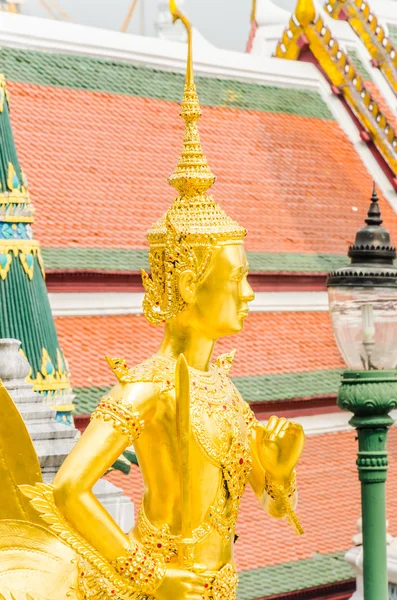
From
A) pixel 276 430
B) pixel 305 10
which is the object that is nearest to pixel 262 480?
pixel 276 430

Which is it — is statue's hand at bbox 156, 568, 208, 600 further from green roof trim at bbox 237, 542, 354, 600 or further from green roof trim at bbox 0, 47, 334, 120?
green roof trim at bbox 0, 47, 334, 120

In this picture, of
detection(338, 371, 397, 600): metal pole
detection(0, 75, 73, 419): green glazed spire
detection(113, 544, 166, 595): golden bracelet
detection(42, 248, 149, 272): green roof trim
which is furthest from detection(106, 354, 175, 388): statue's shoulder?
detection(42, 248, 149, 272): green roof trim

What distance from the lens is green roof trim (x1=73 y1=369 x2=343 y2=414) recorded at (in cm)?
1639

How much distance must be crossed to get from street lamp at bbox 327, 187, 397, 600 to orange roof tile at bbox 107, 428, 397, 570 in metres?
6.56

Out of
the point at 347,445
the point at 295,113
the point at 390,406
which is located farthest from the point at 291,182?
the point at 390,406

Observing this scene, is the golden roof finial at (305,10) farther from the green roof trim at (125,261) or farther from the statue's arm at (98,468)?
the statue's arm at (98,468)

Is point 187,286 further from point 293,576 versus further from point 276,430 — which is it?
point 293,576

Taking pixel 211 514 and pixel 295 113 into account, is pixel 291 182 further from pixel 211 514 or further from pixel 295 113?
pixel 211 514

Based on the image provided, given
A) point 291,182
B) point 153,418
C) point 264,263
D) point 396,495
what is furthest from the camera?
point 291,182

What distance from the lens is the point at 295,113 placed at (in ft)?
65.9

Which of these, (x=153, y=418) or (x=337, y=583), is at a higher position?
(x=337, y=583)

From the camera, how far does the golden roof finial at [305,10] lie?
68.4ft

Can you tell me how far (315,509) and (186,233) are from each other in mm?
9406

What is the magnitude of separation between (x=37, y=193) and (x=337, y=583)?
4.62 m
